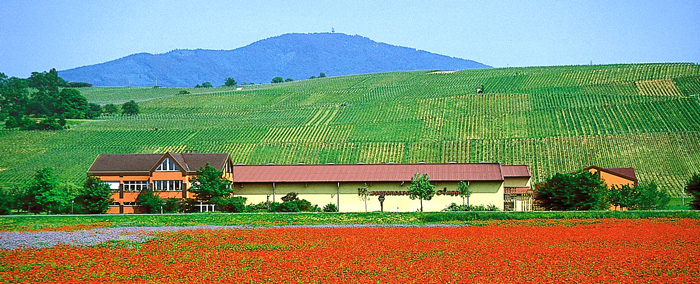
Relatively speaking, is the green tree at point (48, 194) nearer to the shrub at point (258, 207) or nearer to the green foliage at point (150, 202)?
the green foliage at point (150, 202)

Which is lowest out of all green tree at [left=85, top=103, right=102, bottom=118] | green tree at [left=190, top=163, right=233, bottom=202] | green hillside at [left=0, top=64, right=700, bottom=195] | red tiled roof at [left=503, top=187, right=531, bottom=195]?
red tiled roof at [left=503, top=187, right=531, bottom=195]

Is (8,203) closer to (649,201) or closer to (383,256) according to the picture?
(383,256)

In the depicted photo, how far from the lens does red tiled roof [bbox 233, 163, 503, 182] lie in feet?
251

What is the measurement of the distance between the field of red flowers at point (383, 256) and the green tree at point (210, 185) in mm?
26656

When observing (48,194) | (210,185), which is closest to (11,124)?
(48,194)

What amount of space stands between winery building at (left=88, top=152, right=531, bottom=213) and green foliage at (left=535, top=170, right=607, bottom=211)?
673 centimetres

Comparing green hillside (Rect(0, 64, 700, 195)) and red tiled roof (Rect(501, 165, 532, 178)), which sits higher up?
green hillside (Rect(0, 64, 700, 195))

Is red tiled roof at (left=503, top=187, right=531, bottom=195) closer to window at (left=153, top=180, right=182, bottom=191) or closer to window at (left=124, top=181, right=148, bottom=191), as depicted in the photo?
window at (left=153, top=180, right=182, bottom=191)

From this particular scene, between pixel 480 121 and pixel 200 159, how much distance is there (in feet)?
215

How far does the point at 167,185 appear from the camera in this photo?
78188mm

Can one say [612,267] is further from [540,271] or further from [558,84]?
[558,84]

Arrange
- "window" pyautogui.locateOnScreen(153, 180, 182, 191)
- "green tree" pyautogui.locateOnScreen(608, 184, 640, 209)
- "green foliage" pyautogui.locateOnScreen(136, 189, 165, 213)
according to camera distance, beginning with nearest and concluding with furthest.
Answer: "green tree" pyautogui.locateOnScreen(608, 184, 640, 209) → "green foliage" pyautogui.locateOnScreen(136, 189, 165, 213) → "window" pyautogui.locateOnScreen(153, 180, 182, 191)

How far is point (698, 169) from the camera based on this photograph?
9944 centimetres

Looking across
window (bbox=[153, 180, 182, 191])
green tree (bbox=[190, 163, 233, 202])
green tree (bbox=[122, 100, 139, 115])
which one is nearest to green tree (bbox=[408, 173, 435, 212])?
green tree (bbox=[190, 163, 233, 202])
